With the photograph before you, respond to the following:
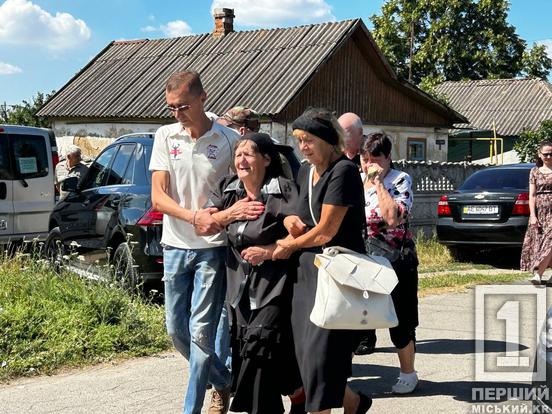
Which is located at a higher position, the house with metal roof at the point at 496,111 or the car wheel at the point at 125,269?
the house with metal roof at the point at 496,111

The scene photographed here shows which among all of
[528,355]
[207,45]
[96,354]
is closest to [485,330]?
[528,355]

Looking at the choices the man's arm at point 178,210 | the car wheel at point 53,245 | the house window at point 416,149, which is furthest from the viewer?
the house window at point 416,149

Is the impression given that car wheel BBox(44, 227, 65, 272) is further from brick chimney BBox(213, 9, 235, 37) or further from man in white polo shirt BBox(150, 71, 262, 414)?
brick chimney BBox(213, 9, 235, 37)

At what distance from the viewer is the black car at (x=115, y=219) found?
812cm

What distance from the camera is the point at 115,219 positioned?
8531mm

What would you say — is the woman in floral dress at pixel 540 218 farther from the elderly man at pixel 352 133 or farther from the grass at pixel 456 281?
the elderly man at pixel 352 133

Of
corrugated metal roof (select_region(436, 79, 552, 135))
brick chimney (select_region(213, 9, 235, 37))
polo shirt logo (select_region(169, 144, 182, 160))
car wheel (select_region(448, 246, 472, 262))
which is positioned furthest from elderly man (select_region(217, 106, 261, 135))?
corrugated metal roof (select_region(436, 79, 552, 135))

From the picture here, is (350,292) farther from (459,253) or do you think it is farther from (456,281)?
(459,253)

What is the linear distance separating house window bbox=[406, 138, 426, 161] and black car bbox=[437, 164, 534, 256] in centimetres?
1337

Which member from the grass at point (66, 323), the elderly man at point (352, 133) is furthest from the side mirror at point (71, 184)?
the elderly man at point (352, 133)

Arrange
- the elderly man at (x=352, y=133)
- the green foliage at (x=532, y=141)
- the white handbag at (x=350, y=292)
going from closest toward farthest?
1. the white handbag at (x=350, y=292)
2. the elderly man at (x=352, y=133)
3. the green foliage at (x=532, y=141)

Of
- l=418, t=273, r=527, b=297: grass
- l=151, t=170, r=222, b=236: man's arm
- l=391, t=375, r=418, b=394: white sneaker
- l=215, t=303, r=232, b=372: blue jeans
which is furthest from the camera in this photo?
l=418, t=273, r=527, b=297: grass

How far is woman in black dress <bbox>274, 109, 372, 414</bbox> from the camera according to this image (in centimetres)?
427

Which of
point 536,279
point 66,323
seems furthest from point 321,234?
point 536,279
